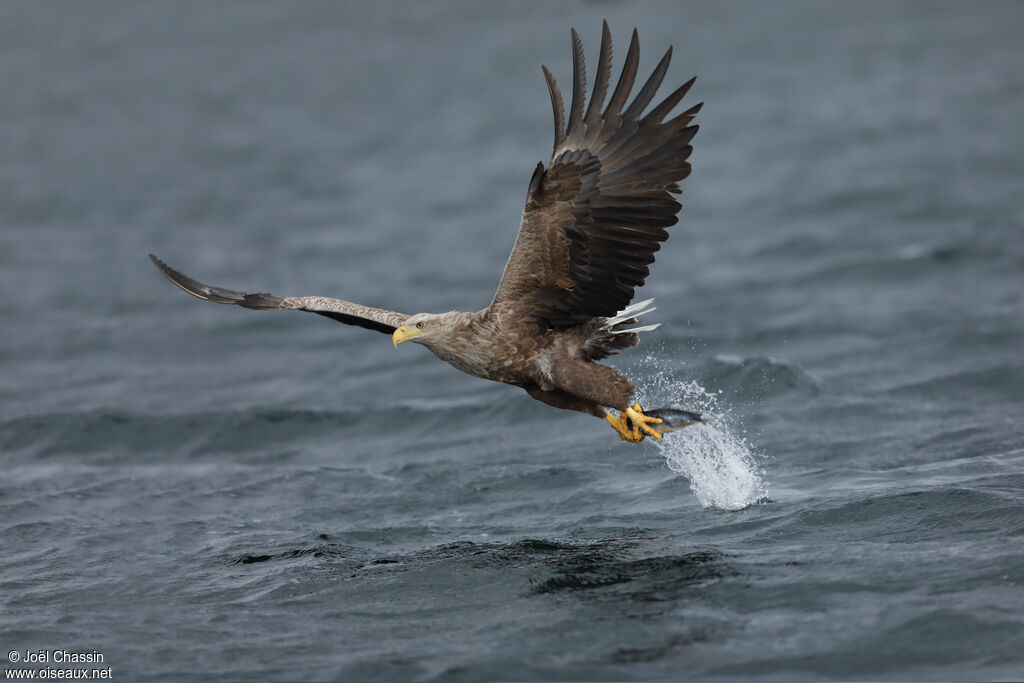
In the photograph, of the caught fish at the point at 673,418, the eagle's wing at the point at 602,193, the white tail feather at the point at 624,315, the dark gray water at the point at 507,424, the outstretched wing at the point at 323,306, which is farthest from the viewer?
the outstretched wing at the point at 323,306

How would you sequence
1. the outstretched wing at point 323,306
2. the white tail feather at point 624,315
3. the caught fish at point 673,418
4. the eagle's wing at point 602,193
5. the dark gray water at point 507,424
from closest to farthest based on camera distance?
the dark gray water at point 507,424, the eagle's wing at point 602,193, the caught fish at point 673,418, the white tail feather at point 624,315, the outstretched wing at point 323,306

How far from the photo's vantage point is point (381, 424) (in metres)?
12.7

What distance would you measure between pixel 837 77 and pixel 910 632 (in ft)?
90.4

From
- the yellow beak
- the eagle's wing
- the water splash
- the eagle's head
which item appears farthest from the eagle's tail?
the yellow beak

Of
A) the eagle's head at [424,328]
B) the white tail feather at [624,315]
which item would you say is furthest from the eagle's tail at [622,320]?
the eagle's head at [424,328]

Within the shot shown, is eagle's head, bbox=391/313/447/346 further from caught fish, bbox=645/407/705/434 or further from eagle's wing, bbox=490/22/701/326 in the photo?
caught fish, bbox=645/407/705/434

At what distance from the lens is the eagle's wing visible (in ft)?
24.5

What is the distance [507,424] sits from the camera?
39.9 feet

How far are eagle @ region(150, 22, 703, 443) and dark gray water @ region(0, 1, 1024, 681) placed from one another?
1.09 meters

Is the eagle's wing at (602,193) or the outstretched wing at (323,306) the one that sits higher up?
the eagle's wing at (602,193)

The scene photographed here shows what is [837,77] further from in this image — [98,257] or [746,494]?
[746,494]

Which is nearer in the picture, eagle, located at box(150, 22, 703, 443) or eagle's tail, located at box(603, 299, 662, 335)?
eagle, located at box(150, 22, 703, 443)

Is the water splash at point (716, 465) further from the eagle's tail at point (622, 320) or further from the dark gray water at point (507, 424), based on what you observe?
the eagle's tail at point (622, 320)

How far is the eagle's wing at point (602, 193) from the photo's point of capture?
746 cm
